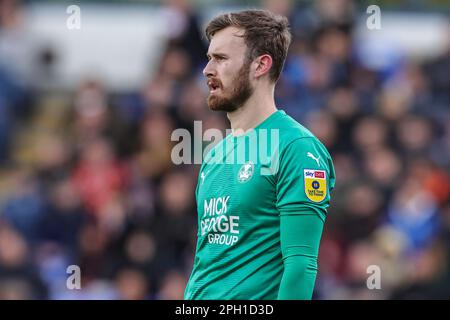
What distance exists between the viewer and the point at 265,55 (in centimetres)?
446

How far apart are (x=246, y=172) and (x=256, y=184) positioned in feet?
0.35

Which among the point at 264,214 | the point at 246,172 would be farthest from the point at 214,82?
the point at 264,214

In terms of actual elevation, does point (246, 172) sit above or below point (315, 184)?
above

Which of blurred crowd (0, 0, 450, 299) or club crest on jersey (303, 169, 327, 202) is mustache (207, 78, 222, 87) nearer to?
club crest on jersey (303, 169, 327, 202)

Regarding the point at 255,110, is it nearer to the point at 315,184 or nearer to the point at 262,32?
the point at 262,32

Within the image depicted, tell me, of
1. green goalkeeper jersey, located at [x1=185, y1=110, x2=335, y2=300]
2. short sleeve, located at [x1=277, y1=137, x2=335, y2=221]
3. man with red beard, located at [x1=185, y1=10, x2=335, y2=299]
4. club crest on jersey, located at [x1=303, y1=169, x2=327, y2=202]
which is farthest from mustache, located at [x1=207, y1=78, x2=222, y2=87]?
club crest on jersey, located at [x1=303, y1=169, x2=327, y2=202]

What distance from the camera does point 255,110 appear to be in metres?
4.47

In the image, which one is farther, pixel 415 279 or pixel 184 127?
pixel 184 127

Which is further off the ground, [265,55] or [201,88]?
[201,88]

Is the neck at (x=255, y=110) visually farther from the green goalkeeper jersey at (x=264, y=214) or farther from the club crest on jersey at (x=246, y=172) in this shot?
the club crest on jersey at (x=246, y=172)

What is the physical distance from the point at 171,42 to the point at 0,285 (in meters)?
3.47

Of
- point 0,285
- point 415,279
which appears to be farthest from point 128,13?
point 415,279
